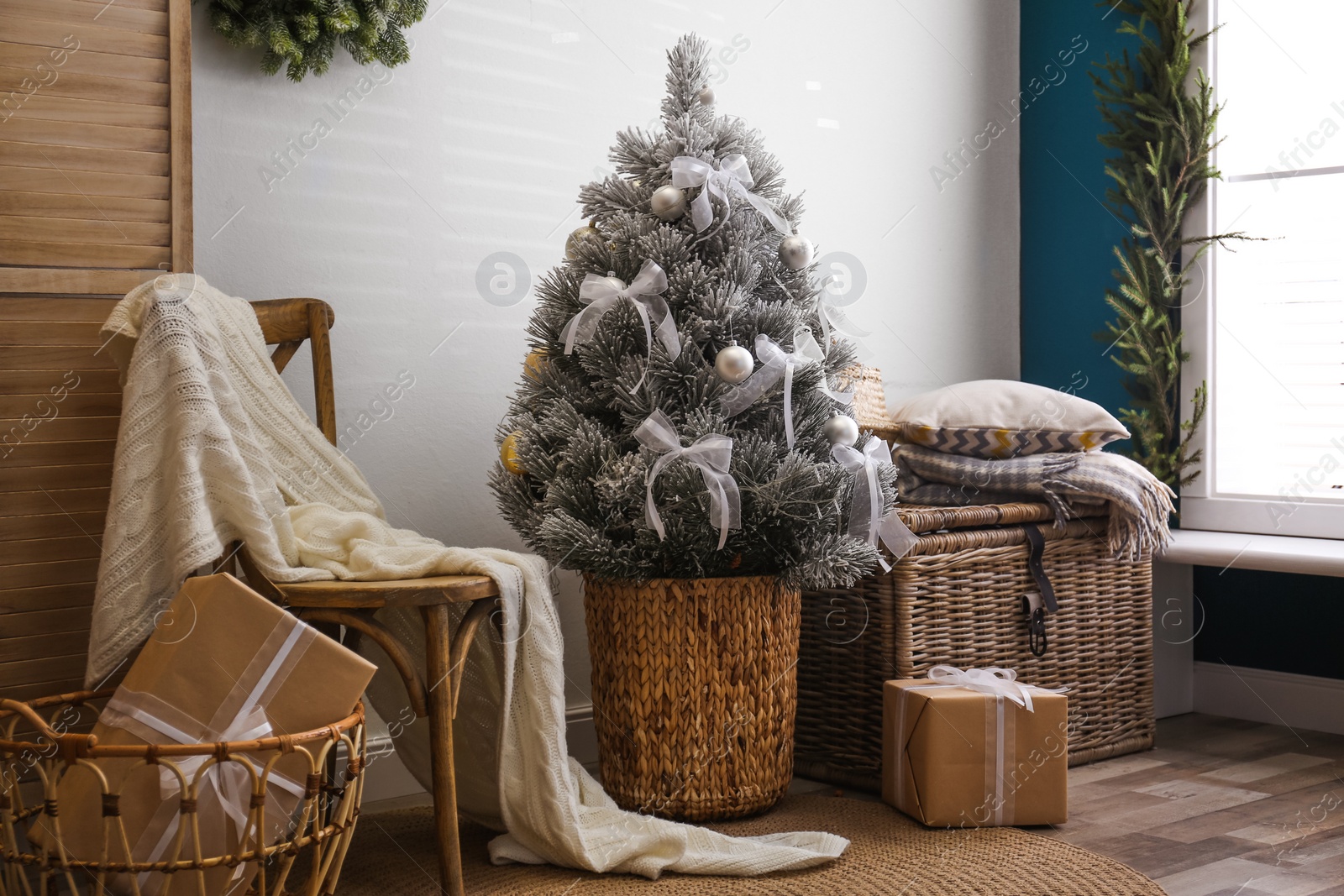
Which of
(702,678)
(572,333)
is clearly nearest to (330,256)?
(572,333)

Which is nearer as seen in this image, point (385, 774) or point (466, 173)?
point (385, 774)

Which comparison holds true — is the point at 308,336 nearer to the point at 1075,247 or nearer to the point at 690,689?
the point at 690,689

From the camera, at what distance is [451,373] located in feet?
6.84

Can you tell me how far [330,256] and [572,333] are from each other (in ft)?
1.74

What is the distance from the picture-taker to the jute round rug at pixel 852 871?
151 cm

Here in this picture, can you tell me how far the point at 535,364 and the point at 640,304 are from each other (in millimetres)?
243

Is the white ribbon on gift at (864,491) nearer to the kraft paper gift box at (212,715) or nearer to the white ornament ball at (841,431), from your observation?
the white ornament ball at (841,431)

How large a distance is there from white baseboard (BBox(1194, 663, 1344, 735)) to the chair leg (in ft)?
6.33

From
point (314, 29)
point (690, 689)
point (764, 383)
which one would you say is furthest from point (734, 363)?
point (314, 29)

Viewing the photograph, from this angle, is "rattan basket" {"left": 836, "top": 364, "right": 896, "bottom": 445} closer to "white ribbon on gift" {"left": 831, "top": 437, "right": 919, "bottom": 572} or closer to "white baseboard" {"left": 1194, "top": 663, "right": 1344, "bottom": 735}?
"white ribbon on gift" {"left": 831, "top": 437, "right": 919, "bottom": 572}

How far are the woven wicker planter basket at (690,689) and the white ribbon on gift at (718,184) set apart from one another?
56 cm

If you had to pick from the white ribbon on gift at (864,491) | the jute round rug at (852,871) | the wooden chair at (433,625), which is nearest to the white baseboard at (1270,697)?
the jute round rug at (852,871)

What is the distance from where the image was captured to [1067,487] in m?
2.12

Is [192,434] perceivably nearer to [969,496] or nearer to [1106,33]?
[969,496]
